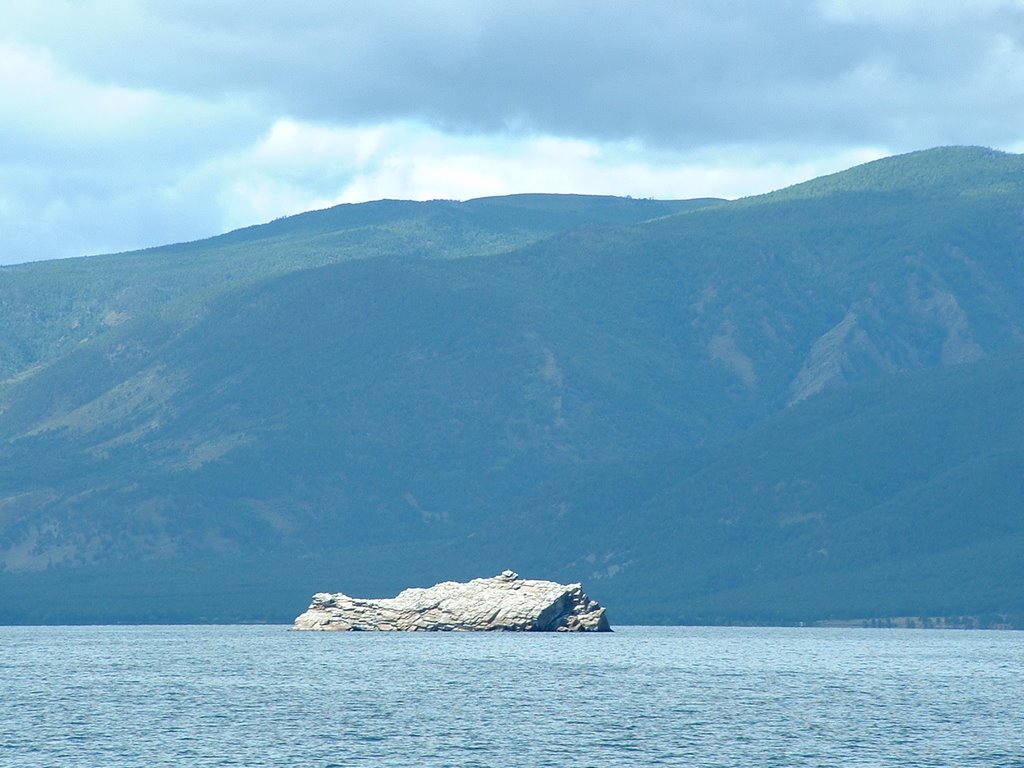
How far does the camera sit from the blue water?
378ft

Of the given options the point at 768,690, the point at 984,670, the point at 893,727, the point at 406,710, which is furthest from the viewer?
the point at 984,670

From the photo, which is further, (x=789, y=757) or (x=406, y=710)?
(x=406, y=710)

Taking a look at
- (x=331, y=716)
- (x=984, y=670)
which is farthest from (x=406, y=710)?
(x=984, y=670)

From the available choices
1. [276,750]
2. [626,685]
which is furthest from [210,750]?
[626,685]

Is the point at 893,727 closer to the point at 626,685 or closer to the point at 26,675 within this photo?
the point at 626,685

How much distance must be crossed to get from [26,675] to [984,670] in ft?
276

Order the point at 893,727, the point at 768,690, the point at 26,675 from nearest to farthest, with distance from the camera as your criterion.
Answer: the point at 893,727 < the point at 768,690 < the point at 26,675

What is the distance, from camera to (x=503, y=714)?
449ft

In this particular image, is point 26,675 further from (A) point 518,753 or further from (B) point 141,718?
(A) point 518,753

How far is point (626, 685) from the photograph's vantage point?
164 metres

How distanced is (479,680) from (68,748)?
175 feet

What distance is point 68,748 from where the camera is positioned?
384 feet

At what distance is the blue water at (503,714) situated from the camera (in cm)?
11531

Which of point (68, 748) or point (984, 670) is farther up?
point (984, 670)
